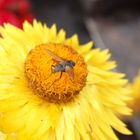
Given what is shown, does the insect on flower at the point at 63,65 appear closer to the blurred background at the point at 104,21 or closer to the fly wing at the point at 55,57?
the fly wing at the point at 55,57

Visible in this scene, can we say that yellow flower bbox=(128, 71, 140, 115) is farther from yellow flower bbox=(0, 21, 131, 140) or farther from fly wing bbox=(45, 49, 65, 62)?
fly wing bbox=(45, 49, 65, 62)

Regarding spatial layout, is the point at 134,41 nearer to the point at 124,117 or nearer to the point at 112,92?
the point at 124,117

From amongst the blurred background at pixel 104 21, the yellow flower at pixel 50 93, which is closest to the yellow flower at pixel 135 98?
the yellow flower at pixel 50 93

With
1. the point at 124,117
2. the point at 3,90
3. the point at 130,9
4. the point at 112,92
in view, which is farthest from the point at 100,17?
the point at 3,90

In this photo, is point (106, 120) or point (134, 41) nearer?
point (106, 120)

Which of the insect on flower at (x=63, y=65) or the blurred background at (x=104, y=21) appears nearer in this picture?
the insect on flower at (x=63, y=65)

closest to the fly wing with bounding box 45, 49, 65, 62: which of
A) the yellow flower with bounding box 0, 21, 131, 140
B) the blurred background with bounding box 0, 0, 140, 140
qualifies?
the yellow flower with bounding box 0, 21, 131, 140

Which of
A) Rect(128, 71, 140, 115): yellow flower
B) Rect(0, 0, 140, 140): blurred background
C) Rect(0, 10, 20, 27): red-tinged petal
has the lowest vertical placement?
Rect(128, 71, 140, 115): yellow flower
